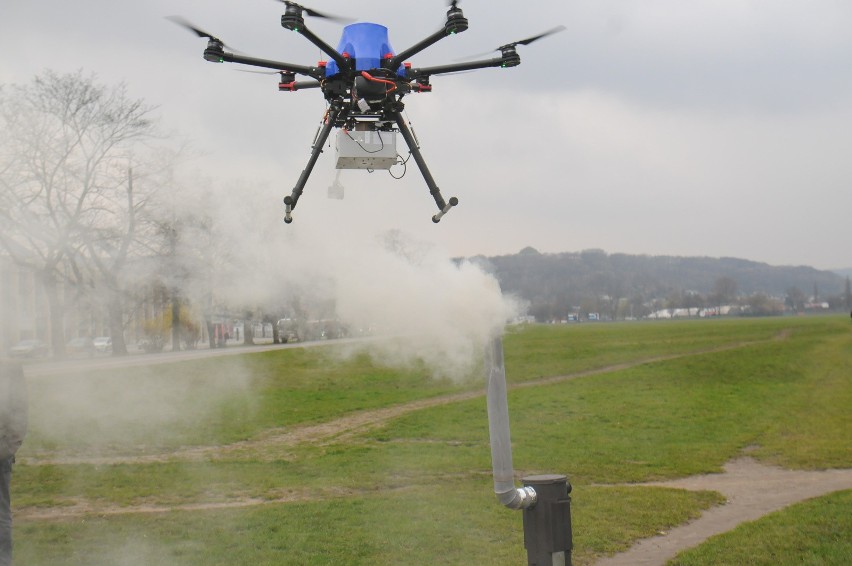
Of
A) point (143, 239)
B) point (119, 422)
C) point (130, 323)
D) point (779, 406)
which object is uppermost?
point (143, 239)

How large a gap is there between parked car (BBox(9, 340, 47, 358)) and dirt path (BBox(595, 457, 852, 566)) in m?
8.19

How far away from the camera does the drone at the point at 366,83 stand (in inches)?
352

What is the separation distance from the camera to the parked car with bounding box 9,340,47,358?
10117 millimetres

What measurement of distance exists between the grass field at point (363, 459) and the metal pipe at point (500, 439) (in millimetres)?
3176

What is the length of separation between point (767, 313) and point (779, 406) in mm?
45931

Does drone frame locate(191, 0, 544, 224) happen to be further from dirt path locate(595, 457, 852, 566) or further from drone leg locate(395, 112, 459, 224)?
dirt path locate(595, 457, 852, 566)

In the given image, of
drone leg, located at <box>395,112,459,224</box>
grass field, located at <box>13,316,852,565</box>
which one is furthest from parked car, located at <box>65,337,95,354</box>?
drone leg, located at <box>395,112,459,224</box>

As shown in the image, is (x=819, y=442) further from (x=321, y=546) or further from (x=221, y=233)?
(x=221, y=233)

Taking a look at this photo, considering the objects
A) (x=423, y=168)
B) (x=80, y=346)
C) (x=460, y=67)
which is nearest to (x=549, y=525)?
(x=423, y=168)

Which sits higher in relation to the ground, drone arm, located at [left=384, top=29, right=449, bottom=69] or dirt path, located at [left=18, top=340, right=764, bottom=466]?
drone arm, located at [left=384, top=29, right=449, bottom=69]

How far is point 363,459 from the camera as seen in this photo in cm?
1830

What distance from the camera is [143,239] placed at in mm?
12125

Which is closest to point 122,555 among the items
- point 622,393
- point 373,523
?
point 373,523

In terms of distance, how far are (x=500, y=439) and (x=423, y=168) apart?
3670mm
